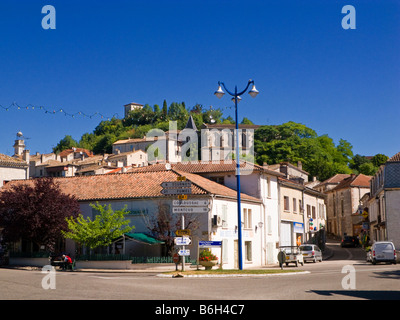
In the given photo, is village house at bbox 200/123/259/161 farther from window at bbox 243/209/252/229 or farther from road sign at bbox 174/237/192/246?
road sign at bbox 174/237/192/246

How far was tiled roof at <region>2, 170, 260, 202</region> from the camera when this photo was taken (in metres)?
36.8

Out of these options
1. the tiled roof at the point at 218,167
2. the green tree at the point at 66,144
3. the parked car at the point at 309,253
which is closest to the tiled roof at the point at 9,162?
the tiled roof at the point at 218,167

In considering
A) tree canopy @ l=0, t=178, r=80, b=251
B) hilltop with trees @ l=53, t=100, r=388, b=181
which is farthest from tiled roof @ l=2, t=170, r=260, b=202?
hilltop with trees @ l=53, t=100, r=388, b=181

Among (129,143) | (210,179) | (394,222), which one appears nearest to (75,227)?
(210,179)

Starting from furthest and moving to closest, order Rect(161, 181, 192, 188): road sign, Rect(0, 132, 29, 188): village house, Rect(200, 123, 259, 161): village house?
Rect(200, 123, 259, 161): village house, Rect(0, 132, 29, 188): village house, Rect(161, 181, 192, 188): road sign

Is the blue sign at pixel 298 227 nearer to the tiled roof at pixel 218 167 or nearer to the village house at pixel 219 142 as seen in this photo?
the tiled roof at pixel 218 167

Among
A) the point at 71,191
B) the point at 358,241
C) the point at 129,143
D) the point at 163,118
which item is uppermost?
the point at 163,118

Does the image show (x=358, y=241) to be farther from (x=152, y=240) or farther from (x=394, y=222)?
(x=152, y=240)

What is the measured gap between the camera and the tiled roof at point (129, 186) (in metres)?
36.8

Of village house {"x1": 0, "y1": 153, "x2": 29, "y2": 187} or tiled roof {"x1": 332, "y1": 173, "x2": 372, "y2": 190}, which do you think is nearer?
village house {"x1": 0, "y1": 153, "x2": 29, "y2": 187}

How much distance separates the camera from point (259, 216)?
41.2 m

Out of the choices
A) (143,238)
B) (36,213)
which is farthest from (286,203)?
(36,213)

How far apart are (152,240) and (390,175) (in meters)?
25.6

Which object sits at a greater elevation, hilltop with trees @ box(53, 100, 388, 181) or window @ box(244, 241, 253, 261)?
hilltop with trees @ box(53, 100, 388, 181)
